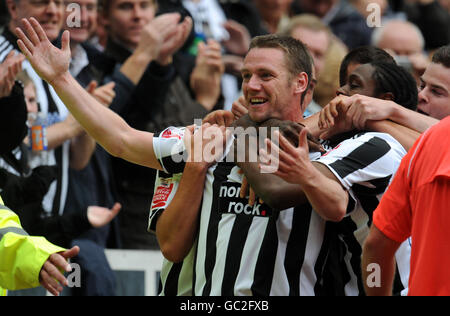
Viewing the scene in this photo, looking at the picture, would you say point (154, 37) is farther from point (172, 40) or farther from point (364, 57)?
point (364, 57)

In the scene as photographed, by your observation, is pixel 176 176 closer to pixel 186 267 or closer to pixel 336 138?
pixel 186 267

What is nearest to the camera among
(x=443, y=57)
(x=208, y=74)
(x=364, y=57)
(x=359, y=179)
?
(x=359, y=179)

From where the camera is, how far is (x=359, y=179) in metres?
4.29

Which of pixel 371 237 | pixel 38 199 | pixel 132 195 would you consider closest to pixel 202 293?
pixel 371 237

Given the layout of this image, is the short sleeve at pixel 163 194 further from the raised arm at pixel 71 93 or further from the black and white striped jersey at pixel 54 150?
the black and white striped jersey at pixel 54 150

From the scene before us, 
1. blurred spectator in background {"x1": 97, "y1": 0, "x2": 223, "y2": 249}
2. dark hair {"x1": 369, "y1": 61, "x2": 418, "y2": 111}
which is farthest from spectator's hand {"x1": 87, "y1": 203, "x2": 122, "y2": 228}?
dark hair {"x1": 369, "y1": 61, "x2": 418, "y2": 111}

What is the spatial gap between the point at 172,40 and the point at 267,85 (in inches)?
92.2

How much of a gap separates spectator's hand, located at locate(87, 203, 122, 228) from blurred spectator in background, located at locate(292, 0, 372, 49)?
387 centimetres

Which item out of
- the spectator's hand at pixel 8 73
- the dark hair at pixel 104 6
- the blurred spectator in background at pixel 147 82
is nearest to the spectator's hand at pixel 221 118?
the spectator's hand at pixel 8 73

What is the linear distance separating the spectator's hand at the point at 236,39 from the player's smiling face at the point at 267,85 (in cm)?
312

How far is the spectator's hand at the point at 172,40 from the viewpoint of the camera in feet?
22.1

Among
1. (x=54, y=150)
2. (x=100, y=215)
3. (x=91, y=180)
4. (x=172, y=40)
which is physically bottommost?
(x=100, y=215)

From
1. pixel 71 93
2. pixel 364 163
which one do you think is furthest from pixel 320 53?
pixel 71 93

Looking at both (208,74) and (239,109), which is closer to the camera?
(239,109)
